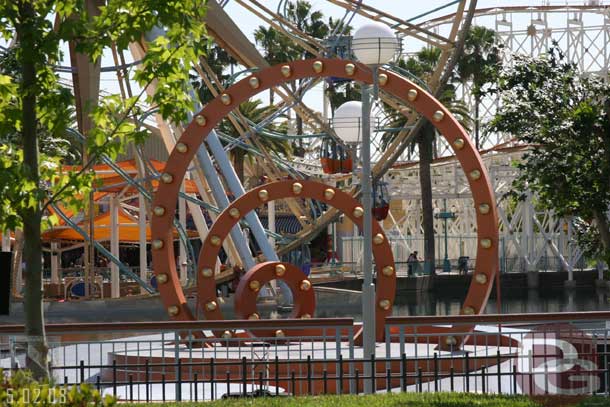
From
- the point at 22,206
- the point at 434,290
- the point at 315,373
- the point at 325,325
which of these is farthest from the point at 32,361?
the point at 434,290

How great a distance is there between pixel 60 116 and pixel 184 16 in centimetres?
117

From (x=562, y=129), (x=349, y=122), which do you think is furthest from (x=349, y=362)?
(x=562, y=129)

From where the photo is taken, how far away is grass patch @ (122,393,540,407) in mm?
9805

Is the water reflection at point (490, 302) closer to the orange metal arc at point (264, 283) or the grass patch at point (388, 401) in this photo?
the orange metal arc at point (264, 283)

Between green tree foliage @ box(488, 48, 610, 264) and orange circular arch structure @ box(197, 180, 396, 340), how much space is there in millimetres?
2628

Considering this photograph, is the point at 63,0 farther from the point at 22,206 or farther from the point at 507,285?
the point at 507,285

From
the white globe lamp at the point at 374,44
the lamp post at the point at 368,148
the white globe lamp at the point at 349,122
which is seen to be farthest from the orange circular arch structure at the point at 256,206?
the white globe lamp at the point at 374,44

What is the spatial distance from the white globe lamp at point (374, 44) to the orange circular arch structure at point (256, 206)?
4712 mm

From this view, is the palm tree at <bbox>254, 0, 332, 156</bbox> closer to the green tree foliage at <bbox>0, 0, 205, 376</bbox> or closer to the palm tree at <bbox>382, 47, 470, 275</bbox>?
the palm tree at <bbox>382, 47, 470, 275</bbox>

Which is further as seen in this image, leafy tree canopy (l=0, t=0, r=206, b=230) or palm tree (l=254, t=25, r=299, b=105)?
palm tree (l=254, t=25, r=299, b=105)

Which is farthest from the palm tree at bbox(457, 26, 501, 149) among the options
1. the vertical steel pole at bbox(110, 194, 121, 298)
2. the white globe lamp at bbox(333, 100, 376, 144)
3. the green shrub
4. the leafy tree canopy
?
the green shrub

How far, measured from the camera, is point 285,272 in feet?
56.4

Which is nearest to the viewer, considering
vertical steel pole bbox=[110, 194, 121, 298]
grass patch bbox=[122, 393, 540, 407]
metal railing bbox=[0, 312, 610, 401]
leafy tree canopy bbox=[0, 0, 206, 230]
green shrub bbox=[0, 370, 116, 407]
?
green shrub bbox=[0, 370, 116, 407]

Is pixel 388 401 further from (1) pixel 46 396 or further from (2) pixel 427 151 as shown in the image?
(2) pixel 427 151
